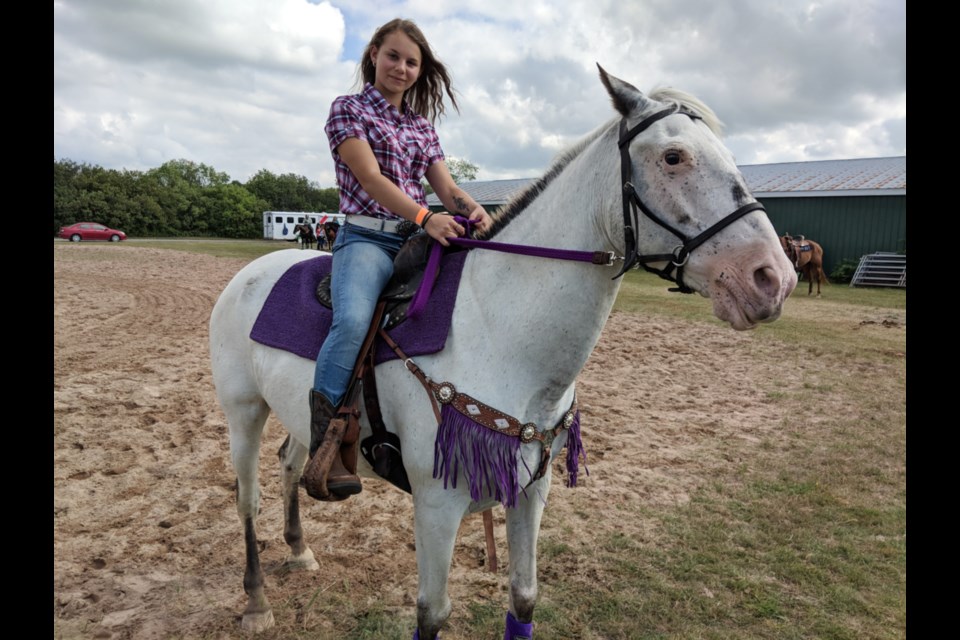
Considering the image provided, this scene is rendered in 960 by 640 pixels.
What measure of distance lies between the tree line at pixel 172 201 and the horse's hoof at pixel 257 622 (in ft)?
158

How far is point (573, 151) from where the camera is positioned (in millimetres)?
2115

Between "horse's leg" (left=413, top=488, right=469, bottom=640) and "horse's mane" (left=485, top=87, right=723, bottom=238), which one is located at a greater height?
"horse's mane" (left=485, top=87, right=723, bottom=238)

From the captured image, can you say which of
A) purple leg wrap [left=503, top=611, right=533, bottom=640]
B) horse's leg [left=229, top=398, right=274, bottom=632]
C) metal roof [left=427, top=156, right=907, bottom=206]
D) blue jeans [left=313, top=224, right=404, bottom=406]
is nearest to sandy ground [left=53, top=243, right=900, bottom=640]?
horse's leg [left=229, top=398, right=274, bottom=632]

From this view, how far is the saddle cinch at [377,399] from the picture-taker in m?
2.24

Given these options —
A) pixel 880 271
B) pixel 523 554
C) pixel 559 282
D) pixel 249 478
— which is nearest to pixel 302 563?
pixel 249 478

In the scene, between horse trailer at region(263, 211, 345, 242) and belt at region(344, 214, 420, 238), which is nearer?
belt at region(344, 214, 420, 238)

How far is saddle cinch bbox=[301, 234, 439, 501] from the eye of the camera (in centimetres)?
224

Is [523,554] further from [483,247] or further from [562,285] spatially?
[483,247]

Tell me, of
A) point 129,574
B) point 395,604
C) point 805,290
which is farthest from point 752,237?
point 805,290

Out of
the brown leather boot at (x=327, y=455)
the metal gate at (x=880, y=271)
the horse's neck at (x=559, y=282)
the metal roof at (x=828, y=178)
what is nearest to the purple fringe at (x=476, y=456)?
the horse's neck at (x=559, y=282)

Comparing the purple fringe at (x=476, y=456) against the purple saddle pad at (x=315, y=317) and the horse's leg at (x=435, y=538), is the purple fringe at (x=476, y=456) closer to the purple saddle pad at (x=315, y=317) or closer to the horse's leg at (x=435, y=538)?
the horse's leg at (x=435, y=538)

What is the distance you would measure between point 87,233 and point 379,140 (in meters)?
47.5

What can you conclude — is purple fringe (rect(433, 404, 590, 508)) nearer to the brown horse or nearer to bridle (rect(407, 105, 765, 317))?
bridle (rect(407, 105, 765, 317))

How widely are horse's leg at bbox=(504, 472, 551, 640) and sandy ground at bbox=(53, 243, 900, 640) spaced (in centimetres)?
74
